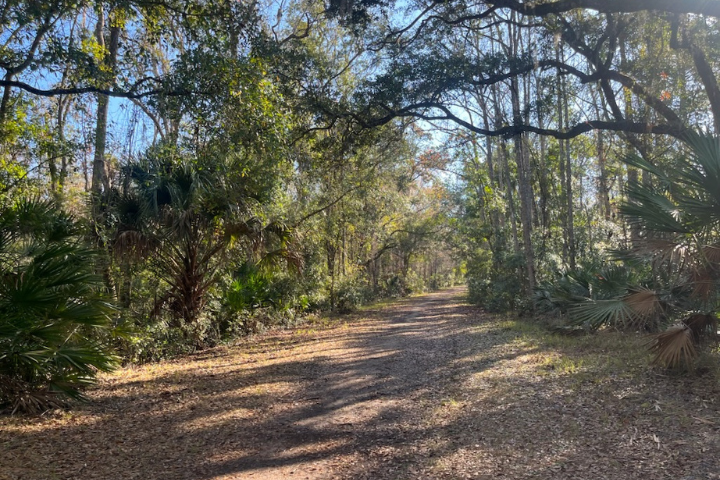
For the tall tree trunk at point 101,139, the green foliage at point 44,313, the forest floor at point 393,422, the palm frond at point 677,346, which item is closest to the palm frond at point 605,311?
the palm frond at point 677,346

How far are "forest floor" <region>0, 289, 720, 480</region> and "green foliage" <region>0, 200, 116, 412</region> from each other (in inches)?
17.1

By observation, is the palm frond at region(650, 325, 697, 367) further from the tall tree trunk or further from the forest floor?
the tall tree trunk

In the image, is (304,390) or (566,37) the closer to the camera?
(304,390)

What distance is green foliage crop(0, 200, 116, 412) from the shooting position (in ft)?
17.7

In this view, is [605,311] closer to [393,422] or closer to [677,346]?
[677,346]

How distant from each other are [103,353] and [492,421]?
4805 millimetres

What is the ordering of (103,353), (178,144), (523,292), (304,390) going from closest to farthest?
(103,353) < (304,390) < (178,144) < (523,292)

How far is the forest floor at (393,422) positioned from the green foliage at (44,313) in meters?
0.44

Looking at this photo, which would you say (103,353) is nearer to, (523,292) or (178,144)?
(178,144)

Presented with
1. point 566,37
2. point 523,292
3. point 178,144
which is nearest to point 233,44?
point 178,144

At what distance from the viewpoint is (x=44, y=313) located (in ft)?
18.4

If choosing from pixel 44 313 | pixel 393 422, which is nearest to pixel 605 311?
pixel 393 422

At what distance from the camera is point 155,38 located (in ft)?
26.4

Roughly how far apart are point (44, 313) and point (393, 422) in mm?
4241
